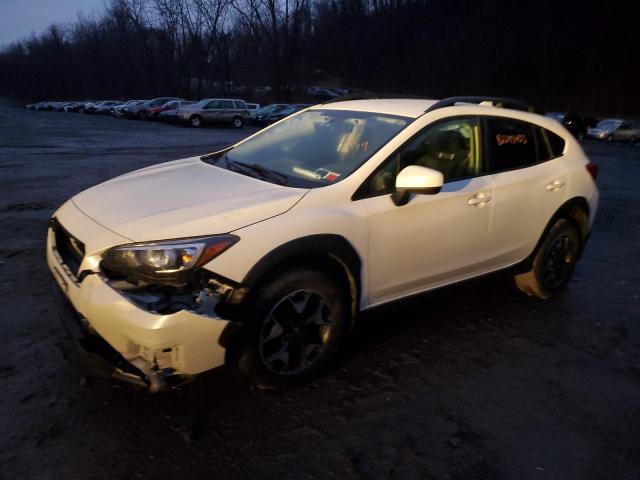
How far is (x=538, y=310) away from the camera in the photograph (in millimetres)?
4367

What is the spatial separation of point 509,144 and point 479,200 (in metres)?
0.68

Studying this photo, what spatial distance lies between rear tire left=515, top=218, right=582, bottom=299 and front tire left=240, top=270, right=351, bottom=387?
6.79ft

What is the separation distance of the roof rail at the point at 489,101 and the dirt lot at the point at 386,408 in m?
1.31

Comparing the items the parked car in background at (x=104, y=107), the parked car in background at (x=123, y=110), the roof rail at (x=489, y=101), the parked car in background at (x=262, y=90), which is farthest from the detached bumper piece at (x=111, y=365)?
the parked car in background at (x=262, y=90)

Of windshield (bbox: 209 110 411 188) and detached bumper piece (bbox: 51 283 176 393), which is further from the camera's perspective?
windshield (bbox: 209 110 411 188)

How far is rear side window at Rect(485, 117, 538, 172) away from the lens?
3.88 metres

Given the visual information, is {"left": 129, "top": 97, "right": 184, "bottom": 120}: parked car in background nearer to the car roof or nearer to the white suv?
the car roof

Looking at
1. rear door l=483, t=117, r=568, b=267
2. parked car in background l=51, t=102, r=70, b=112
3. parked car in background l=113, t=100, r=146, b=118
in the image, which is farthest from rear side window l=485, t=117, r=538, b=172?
parked car in background l=51, t=102, r=70, b=112

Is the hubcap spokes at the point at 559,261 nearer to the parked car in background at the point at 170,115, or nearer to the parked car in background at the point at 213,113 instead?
the parked car in background at the point at 213,113

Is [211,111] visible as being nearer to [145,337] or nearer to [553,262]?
[553,262]

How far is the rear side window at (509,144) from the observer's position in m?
3.88

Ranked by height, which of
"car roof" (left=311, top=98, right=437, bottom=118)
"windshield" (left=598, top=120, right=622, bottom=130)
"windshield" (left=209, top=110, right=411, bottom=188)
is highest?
"car roof" (left=311, top=98, right=437, bottom=118)

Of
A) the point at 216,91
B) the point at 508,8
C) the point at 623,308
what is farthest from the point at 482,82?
the point at 623,308

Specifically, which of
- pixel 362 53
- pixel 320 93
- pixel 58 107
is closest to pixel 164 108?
pixel 320 93
